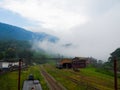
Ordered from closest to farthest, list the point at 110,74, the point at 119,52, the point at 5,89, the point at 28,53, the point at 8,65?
the point at 5,89
the point at 110,74
the point at 8,65
the point at 119,52
the point at 28,53

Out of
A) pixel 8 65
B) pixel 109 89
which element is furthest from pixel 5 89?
pixel 8 65

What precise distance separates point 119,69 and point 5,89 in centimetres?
4415

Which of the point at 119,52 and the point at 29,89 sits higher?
the point at 119,52

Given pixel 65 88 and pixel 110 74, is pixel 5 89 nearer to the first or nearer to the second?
pixel 65 88

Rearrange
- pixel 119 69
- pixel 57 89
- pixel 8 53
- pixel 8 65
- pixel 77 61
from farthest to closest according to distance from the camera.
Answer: pixel 8 53 < pixel 77 61 < pixel 8 65 < pixel 119 69 < pixel 57 89

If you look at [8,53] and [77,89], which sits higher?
[8,53]

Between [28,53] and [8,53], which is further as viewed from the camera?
[28,53]

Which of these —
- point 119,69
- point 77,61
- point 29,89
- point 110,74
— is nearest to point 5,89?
point 29,89

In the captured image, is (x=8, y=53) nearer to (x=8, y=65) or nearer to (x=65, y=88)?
(x=8, y=65)

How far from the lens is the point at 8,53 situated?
422 ft

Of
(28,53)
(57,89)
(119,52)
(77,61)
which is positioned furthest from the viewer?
(28,53)

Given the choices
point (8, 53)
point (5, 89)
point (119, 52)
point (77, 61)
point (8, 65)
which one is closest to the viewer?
point (5, 89)

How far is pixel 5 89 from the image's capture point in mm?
42875

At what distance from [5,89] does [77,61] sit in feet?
221
